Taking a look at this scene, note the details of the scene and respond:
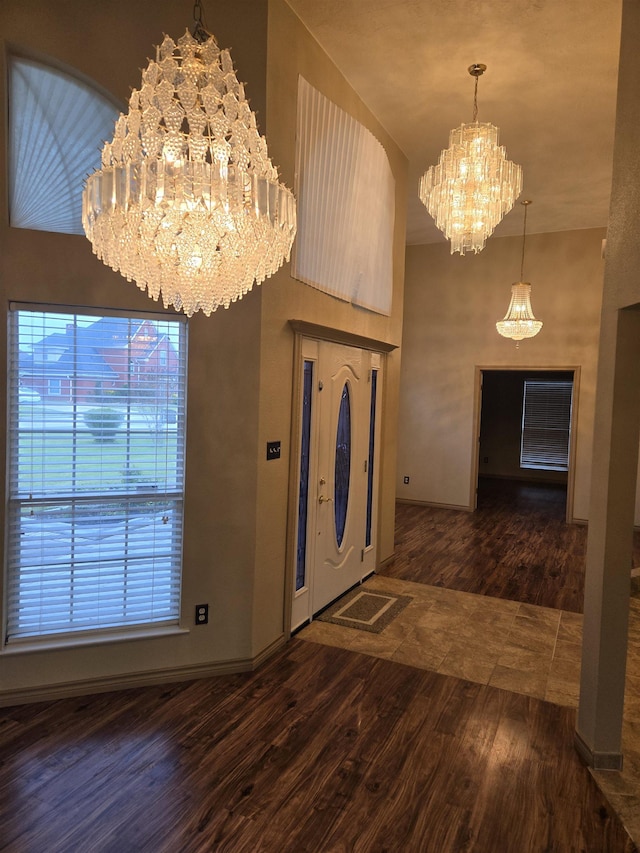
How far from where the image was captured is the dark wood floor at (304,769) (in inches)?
86.7

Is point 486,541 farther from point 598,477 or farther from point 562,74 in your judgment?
point 562,74

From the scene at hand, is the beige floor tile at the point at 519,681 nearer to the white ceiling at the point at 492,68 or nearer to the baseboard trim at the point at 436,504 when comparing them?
the white ceiling at the point at 492,68

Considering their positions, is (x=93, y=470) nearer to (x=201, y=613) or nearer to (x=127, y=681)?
(x=201, y=613)

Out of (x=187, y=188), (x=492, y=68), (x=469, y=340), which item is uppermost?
(x=492, y=68)

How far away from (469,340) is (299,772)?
22.3 ft

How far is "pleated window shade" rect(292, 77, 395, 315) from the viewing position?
3730mm

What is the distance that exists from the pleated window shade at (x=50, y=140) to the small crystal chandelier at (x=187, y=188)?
3.55 ft

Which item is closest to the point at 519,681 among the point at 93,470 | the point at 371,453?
the point at 371,453

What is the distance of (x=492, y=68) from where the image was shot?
4.06 metres

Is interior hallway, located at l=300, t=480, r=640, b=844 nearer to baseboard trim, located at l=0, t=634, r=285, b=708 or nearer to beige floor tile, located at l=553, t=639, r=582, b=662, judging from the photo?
beige floor tile, located at l=553, t=639, r=582, b=662

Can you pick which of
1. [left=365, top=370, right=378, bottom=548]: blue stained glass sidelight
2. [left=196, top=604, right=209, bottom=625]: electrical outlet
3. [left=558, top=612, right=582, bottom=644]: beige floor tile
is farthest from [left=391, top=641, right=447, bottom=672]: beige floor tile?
[left=365, top=370, right=378, bottom=548]: blue stained glass sidelight

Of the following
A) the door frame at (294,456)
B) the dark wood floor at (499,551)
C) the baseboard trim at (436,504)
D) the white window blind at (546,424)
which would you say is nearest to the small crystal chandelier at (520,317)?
the dark wood floor at (499,551)

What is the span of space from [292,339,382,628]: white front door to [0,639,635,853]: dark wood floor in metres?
1.04

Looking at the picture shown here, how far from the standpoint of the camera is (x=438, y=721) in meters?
3.03
